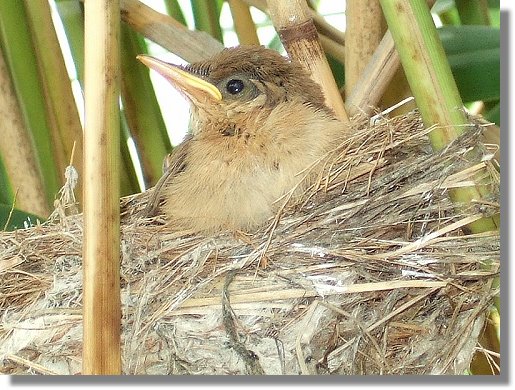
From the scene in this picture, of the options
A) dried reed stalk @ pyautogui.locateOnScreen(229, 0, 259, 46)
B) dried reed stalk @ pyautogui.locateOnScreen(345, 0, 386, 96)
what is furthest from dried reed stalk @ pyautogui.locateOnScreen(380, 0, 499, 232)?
dried reed stalk @ pyautogui.locateOnScreen(229, 0, 259, 46)

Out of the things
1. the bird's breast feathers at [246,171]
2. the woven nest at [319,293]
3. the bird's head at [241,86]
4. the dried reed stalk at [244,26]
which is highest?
the dried reed stalk at [244,26]

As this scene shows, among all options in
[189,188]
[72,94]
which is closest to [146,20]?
[72,94]

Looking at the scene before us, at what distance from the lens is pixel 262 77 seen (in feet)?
4.91

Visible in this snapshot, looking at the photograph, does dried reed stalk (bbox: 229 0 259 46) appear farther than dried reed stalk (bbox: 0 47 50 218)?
Yes

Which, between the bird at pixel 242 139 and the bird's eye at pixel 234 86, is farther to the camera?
the bird's eye at pixel 234 86

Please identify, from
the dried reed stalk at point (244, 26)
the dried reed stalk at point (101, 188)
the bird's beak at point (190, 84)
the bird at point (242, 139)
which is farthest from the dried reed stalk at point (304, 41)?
the dried reed stalk at point (101, 188)

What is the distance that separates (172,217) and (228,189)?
0.13 meters

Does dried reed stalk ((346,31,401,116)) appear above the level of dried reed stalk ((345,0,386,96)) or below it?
below

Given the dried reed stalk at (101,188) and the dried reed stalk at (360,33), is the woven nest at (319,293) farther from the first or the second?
the dried reed stalk at (360,33)

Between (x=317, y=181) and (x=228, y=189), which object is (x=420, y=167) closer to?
(x=317, y=181)

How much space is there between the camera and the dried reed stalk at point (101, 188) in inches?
40.4

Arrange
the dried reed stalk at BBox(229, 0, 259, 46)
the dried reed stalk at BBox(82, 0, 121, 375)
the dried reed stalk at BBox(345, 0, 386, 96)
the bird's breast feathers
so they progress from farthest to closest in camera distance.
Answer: the dried reed stalk at BBox(229, 0, 259, 46), the dried reed stalk at BBox(345, 0, 386, 96), the bird's breast feathers, the dried reed stalk at BBox(82, 0, 121, 375)

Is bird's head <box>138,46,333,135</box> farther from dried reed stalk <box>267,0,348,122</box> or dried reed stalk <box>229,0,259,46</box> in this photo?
dried reed stalk <box>229,0,259,46</box>

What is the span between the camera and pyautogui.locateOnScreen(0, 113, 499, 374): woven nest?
1.13 meters
